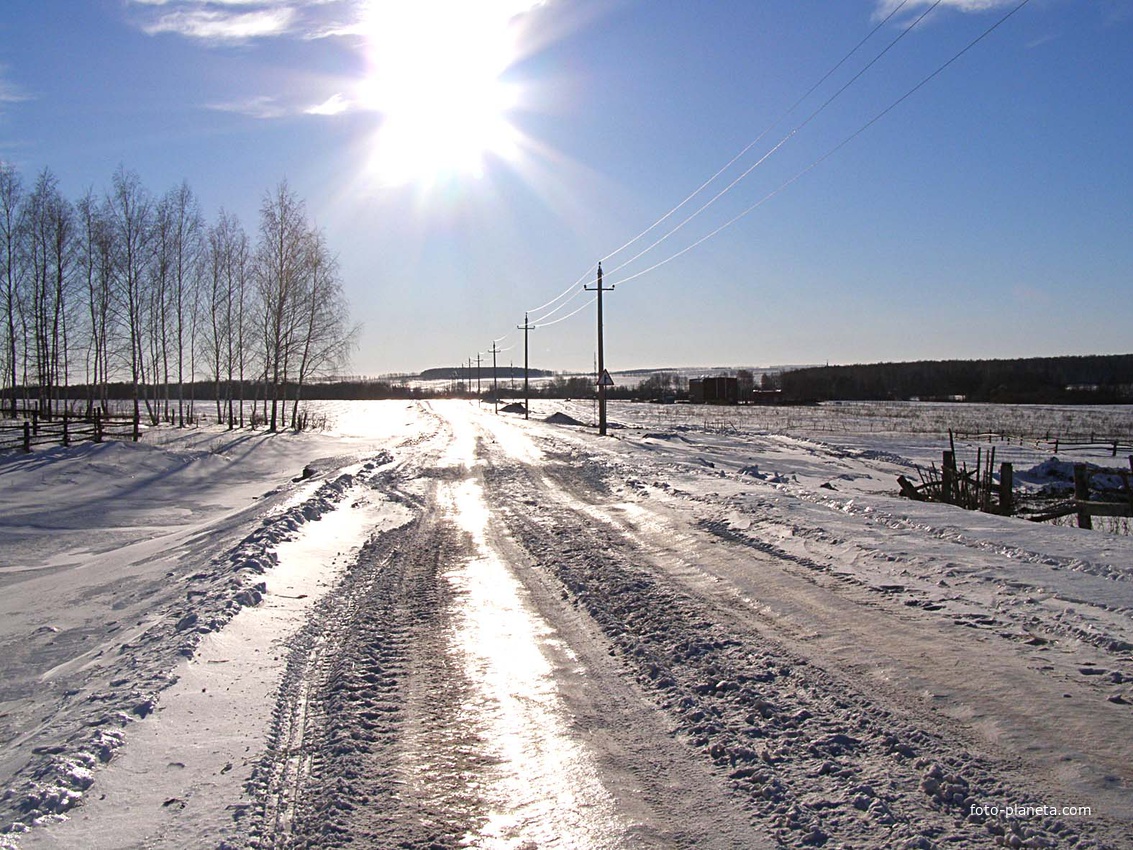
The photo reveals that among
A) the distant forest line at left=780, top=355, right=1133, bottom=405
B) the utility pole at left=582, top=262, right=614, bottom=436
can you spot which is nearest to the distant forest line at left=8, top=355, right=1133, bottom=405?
the distant forest line at left=780, top=355, right=1133, bottom=405

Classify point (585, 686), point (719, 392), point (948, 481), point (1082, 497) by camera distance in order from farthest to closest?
point (719, 392)
point (948, 481)
point (1082, 497)
point (585, 686)

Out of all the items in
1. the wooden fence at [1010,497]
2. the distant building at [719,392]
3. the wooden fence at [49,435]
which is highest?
the distant building at [719,392]

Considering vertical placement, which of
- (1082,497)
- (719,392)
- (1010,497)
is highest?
(719,392)

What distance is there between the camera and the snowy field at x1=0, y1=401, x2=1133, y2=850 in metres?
3.36

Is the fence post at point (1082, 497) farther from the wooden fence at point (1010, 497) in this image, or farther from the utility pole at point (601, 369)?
the utility pole at point (601, 369)

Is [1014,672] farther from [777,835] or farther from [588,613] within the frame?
[588,613]

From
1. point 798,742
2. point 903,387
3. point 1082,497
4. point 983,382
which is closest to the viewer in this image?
point 798,742

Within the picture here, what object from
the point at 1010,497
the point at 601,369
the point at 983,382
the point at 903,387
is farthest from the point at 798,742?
the point at 903,387

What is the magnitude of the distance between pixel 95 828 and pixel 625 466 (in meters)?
16.5

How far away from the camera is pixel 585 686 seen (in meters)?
4.93

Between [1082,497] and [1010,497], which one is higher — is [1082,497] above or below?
above

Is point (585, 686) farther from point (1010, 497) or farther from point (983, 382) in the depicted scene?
point (983, 382)

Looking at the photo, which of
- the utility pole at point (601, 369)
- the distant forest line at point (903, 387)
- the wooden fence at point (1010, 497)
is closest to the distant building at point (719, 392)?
the distant forest line at point (903, 387)

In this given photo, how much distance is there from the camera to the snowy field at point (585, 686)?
3363mm
